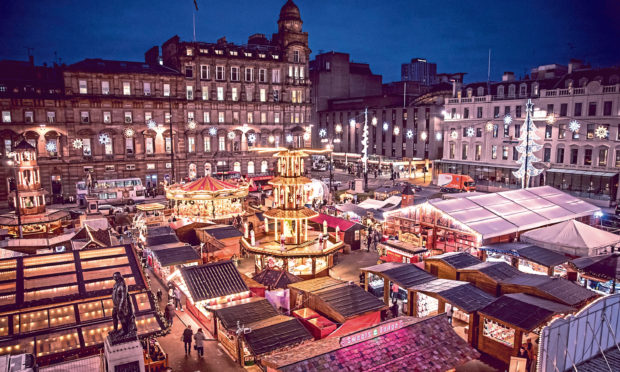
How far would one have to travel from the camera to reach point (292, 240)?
82.2 ft

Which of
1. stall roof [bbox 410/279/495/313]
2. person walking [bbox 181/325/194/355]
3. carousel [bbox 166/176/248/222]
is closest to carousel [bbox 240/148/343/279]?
stall roof [bbox 410/279/495/313]

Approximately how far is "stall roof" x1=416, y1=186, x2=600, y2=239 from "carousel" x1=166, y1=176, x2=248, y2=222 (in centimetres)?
1689

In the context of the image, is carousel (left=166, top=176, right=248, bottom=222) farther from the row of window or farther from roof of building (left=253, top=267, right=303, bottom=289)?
the row of window

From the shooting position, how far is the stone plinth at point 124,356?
9852 millimetres

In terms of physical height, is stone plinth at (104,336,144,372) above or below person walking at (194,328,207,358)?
above

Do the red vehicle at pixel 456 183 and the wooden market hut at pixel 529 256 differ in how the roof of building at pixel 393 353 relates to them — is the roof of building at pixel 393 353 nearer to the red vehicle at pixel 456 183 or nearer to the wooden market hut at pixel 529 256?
Result: the wooden market hut at pixel 529 256

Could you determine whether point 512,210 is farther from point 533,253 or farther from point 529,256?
point 529,256

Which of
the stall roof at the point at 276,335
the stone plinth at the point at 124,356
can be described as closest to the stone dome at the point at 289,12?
the stall roof at the point at 276,335

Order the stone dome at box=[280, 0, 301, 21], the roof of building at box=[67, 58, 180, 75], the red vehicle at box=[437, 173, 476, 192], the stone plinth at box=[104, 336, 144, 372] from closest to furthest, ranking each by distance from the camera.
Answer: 1. the stone plinth at box=[104, 336, 144, 372]
2. the red vehicle at box=[437, 173, 476, 192]
3. the roof of building at box=[67, 58, 180, 75]
4. the stone dome at box=[280, 0, 301, 21]

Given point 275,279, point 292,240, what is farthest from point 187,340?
point 292,240

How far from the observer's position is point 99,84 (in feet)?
164

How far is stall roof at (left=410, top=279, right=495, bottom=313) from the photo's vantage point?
16114 millimetres

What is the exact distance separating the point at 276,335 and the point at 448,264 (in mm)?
9920

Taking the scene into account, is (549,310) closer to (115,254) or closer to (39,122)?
(115,254)
